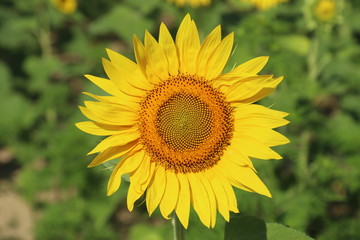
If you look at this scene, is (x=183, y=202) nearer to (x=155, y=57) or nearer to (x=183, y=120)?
(x=183, y=120)

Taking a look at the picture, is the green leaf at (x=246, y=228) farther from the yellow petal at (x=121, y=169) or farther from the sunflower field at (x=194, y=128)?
the yellow petal at (x=121, y=169)

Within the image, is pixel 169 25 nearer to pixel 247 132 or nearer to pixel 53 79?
pixel 53 79

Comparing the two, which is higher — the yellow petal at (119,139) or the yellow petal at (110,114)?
the yellow petal at (110,114)

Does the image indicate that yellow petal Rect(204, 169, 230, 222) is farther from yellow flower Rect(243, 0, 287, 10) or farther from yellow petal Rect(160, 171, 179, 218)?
yellow flower Rect(243, 0, 287, 10)

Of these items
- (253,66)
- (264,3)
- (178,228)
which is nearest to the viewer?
(253,66)

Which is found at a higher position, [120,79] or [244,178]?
[120,79]

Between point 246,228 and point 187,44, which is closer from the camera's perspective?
point 187,44

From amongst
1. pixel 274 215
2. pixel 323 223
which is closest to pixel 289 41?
pixel 323 223

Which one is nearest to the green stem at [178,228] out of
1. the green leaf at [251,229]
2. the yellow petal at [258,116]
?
the green leaf at [251,229]

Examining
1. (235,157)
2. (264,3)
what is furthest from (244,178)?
(264,3)
